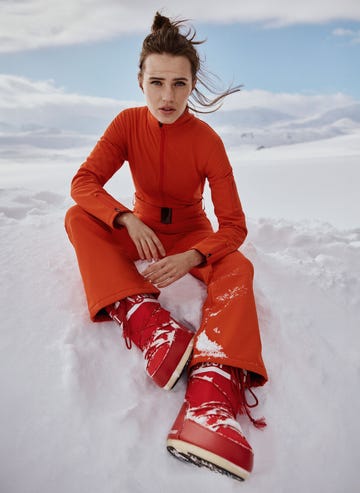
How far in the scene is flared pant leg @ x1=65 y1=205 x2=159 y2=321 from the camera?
1106 millimetres

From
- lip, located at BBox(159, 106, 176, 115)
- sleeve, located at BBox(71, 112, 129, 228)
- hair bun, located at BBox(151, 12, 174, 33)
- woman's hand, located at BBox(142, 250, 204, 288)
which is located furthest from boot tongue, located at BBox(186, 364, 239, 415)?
hair bun, located at BBox(151, 12, 174, 33)

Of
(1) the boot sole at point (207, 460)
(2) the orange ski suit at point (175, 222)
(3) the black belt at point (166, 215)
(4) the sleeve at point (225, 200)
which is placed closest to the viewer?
(1) the boot sole at point (207, 460)

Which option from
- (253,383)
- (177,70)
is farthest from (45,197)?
(253,383)

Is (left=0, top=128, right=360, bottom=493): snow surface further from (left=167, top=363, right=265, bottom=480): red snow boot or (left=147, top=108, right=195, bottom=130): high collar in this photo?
(left=147, top=108, right=195, bottom=130): high collar

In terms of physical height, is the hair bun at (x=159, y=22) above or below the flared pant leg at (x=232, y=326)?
above

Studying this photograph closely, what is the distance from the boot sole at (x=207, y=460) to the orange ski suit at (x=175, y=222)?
21 cm

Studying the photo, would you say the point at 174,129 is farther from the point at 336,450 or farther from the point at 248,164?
the point at 248,164

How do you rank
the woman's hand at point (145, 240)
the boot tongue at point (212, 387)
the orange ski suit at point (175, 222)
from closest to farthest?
the boot tongue at point (212, 387), the orange ski suit at point (175, 222), the woman's hand at point (145, 240)

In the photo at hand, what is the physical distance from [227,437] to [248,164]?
13.5 ft

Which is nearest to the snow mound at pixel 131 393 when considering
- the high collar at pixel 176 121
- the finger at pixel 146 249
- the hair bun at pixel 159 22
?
the finger at pixel 146 249

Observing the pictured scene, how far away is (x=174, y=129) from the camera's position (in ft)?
4.46

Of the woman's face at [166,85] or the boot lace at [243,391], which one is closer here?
the boot lace at [243,391]

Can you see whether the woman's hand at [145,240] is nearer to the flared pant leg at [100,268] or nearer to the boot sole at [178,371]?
the flared pant leg at [100,268]

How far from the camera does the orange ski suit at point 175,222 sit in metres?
1.05
